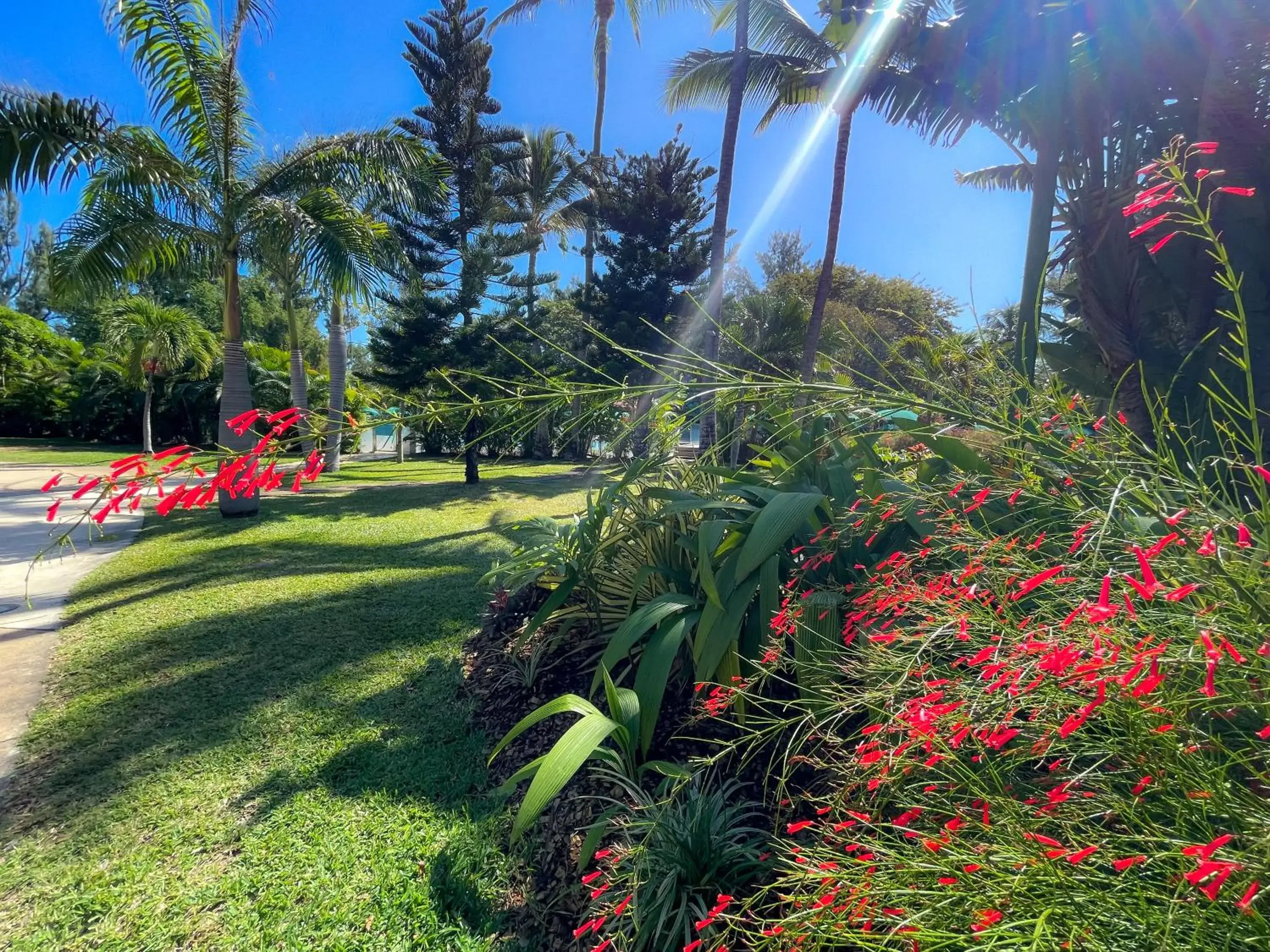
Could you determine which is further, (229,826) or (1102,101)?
(1102,101)

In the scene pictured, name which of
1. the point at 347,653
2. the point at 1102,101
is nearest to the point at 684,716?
the point at 347,653

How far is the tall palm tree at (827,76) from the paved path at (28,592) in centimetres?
842

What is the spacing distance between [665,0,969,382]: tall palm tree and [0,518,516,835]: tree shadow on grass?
7231 mm

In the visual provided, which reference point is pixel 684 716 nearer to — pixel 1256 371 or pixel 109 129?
pixel 1256 371

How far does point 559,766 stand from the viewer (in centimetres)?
146

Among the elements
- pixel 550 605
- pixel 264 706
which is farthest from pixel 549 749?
pixel 264 706

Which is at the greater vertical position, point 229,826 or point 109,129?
point 109,129

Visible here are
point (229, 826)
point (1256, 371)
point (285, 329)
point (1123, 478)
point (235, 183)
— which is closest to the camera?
point (1123, 478)

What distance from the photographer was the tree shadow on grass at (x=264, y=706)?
227 centimetres

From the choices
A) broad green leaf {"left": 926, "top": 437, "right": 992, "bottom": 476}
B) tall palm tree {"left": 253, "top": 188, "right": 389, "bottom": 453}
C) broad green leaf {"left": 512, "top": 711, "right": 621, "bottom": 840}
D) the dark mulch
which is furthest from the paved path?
tall palm tree {"left": 253, "top": 188, "right": 389, "bottom": 453}

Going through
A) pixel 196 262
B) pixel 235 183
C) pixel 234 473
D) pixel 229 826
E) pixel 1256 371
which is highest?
pixel 235 183

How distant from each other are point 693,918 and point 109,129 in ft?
28.8

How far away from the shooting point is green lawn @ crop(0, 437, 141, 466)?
1360cm

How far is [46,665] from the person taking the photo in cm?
334
